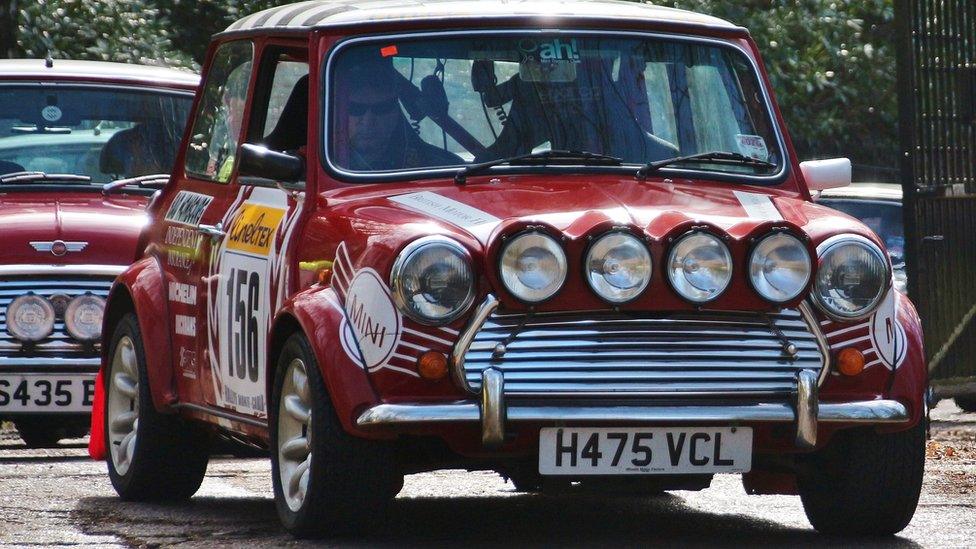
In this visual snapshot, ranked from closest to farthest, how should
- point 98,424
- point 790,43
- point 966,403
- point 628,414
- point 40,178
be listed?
point 628,414 < point 98,424 < point 40,178 < point 966,403 < point 790,43

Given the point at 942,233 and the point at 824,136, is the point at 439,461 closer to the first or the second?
the point at 942,233

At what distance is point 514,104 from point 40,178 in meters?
4.43

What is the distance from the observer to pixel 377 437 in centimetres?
621

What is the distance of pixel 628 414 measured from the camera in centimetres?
614

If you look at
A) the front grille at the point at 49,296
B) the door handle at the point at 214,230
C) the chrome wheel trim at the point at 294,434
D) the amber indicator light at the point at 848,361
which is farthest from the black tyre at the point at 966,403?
the chrome wheel trim at the point at 294,434

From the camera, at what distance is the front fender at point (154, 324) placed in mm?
8102

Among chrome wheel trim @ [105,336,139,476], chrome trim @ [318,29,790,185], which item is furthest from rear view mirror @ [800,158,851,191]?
chrome wheel trim @ [105,336,139,476]

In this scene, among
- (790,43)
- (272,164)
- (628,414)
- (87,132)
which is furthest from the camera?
(790,43)

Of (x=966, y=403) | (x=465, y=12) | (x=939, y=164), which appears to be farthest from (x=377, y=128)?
(x=966, y=403)

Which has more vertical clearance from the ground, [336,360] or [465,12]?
[465,12]

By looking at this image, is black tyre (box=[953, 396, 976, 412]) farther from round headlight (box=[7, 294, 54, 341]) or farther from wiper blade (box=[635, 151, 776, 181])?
wiper blade (box=[635, 151, 776, 181])

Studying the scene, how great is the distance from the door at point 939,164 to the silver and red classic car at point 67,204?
12.6ft

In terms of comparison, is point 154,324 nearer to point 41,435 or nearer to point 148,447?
point 148,447

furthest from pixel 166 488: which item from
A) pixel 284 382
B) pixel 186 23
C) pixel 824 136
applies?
pixel 824 136
